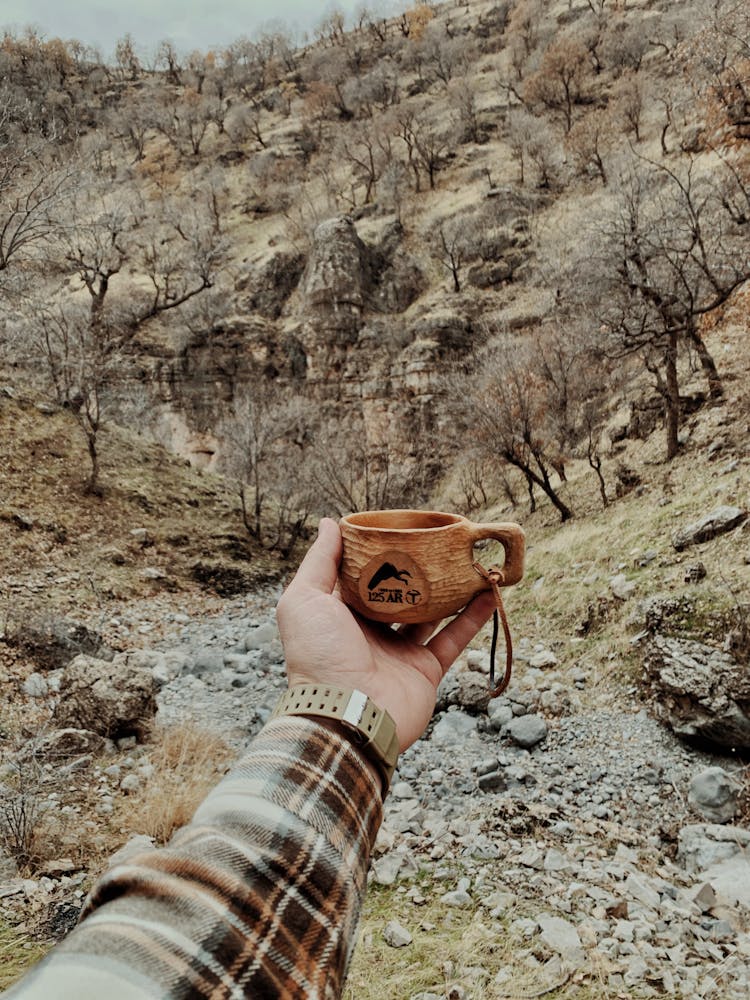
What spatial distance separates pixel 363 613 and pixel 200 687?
6.53 metres

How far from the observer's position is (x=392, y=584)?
Result: 1.98m

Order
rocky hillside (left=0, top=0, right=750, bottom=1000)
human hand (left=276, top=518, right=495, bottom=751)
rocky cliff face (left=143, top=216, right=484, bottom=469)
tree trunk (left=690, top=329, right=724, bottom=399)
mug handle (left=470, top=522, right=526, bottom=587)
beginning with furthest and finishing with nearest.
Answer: rocky cliff face (left=143, top=216, right=484, bottom=469), tree trunk (left=690, top=329, right=724, bottom=399), rocky hillside (left=0, top=0, right=750, bottom=1000), mug handle (left=470, top=522, right=526, bottom=587), human hand (left=276, top=518, right=495, bottom=751)

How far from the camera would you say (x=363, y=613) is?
2014 mm

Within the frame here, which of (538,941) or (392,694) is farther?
(538,941)

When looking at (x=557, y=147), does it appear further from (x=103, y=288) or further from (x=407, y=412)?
(x=103, y=288)

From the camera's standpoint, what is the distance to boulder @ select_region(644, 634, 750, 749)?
4566 mm

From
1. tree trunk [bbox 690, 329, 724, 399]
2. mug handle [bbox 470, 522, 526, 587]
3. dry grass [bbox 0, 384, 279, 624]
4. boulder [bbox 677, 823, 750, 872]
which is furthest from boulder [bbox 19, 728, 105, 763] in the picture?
tree trunk [bbox 690, 329, 724, 399]

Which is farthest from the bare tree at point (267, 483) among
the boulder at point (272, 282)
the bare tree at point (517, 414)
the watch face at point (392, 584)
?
the boulder at point (272, 282)

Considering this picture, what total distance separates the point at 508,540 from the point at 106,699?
15.8ft

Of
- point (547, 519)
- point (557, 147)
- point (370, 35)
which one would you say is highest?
point (370, 35)

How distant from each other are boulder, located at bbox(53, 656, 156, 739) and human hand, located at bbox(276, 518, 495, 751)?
432 centimetres

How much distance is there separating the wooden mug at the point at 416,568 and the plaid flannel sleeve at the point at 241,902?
2.86ft

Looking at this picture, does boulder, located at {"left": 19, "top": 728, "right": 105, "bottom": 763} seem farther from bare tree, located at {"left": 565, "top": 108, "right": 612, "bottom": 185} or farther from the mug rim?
bare tree, located at {"left": 565, "top": 108, "right": 612, "bottom": 185}

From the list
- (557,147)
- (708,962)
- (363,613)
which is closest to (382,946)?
(708,962)
